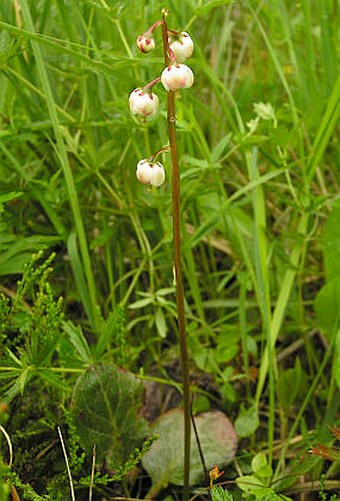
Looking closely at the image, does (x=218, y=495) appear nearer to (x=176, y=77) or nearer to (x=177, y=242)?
(x=177, y=242)

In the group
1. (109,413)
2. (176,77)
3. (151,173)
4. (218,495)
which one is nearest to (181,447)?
(109,413)

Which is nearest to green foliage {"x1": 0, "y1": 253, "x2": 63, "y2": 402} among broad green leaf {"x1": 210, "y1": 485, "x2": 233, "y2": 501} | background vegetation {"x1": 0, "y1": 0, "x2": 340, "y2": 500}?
background vegetation {"x1": 0, "y1": 0, "x2": 340, "y2": 500}

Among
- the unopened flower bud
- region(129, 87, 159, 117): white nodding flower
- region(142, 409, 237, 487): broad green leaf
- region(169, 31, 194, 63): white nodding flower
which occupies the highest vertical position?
the unopened flower bud

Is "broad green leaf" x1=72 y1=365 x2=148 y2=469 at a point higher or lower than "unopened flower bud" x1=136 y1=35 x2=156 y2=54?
lower

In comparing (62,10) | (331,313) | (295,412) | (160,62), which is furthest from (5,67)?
(295,412)

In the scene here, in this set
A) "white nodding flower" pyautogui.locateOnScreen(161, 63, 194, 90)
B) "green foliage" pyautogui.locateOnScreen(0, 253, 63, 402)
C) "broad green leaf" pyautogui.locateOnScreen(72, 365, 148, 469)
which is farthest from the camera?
"broad green leaf" pyautogui.locateOnScreen(72, 365, 148, 469)

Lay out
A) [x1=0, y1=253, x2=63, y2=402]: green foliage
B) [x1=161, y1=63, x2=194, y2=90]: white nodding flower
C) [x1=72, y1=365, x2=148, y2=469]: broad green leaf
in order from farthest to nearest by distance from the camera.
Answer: [x1=72, y1=365, x2=148, y2=469]: broad green leaf → [x1=0, y1=253, x2=63, y2=402]: green foliage → [x1=161, y1=63, x2=194, y2=90]: white nodding flower

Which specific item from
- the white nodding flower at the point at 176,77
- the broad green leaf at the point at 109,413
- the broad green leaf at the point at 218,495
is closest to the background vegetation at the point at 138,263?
the broad green leaf at the point at 109,413

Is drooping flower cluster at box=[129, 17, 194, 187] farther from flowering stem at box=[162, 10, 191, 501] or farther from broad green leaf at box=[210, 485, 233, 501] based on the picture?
broad green leaf at box=[210, 485, 233, 501]
